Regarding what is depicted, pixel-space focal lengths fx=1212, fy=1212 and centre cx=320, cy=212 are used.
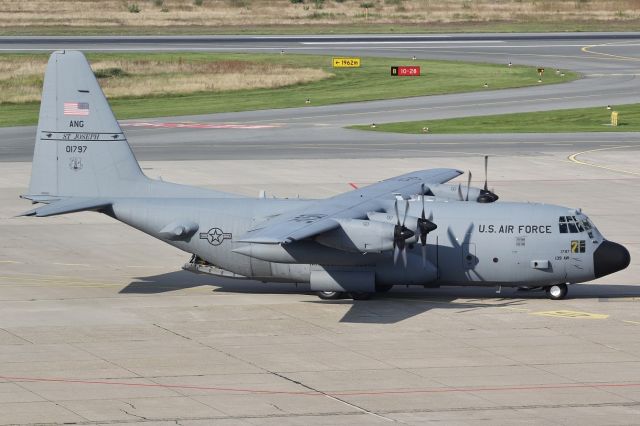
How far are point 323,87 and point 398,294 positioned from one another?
64631 millimetres

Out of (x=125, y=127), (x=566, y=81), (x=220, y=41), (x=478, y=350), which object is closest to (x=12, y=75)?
(x=125, y=127)

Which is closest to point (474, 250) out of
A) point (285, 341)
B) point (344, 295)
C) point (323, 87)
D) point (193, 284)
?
point (344, 295)

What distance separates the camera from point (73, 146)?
4325 centimetres

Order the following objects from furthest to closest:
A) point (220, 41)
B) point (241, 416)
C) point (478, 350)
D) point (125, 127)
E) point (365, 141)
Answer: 1. point (220, 41)
2. point (125, 127)
3. point (365, 141)
4. point (478, 350)
5. point (241, 416)

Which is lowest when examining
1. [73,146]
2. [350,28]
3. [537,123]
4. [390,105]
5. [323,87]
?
[537,123]

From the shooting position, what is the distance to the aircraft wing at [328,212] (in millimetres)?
35562

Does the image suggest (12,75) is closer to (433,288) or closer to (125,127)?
(125,127)

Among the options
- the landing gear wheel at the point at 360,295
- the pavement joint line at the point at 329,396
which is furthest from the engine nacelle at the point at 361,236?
the pavement joint line at the point at 329,396

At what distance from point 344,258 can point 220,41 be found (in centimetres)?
10053

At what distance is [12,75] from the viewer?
107 metres

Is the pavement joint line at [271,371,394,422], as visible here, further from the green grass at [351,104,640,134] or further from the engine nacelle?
the green grass at [351,104,640,134]

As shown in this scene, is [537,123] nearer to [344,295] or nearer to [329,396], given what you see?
[344,295]

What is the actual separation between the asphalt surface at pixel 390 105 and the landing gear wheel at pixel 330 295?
33.5 meters

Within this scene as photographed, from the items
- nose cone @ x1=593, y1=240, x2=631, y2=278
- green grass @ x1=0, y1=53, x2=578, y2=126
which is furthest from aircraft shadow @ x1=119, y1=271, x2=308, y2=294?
green grass @ x1=0, y1=53, x2=578, y2=126
